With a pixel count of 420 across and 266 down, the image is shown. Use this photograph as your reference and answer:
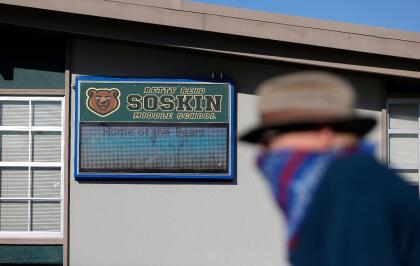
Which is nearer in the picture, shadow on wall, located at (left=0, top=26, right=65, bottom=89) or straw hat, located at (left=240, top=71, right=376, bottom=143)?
straw hat, located at (left=240, top=71, right=376, bottom=143)

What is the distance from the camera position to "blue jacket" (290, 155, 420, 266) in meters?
1.67

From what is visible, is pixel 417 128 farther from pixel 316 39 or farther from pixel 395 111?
pixel 316 39

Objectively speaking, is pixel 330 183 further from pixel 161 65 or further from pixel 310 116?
pixel 161 65

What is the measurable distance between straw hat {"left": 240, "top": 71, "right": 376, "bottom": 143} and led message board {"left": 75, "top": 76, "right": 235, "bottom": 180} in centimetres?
539

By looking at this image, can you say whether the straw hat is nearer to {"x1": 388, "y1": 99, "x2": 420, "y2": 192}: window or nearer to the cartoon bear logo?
the cartoon bear logo

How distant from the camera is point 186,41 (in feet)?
23.5

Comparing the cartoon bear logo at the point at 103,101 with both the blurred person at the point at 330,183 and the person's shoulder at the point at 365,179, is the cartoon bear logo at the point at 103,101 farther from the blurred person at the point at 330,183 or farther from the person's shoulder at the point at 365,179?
the person's shoulder at the point at 365,179

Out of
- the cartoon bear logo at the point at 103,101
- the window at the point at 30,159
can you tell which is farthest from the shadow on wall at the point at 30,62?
the cartoon bear logo at the point at 103,101

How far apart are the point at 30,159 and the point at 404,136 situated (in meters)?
4.40

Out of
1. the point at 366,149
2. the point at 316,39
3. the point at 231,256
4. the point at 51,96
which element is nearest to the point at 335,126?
the point at 366,149

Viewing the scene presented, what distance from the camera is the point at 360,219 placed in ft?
5.45

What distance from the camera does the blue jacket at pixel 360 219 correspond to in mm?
1668

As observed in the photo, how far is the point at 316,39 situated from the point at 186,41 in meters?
1.39

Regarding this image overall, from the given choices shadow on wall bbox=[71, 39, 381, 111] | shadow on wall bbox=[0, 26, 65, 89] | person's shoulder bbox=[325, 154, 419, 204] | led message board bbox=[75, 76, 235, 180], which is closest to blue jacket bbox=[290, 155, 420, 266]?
person's shoulder bbox=[325, 154, 419, 204]
